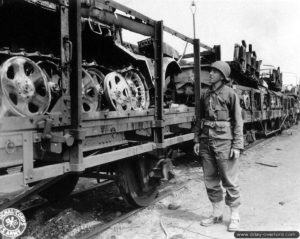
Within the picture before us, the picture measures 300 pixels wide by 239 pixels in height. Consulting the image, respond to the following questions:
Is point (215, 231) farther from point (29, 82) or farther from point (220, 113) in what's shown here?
point (29, 82)

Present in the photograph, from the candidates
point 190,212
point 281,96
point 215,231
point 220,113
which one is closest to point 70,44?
point 220,113

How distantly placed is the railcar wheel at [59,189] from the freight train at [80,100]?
17 millimetres

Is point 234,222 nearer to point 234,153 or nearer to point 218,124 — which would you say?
point 234,153

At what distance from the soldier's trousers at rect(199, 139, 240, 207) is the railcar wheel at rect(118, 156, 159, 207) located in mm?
1201

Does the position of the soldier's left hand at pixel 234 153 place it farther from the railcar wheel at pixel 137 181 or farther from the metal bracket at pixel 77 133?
the metal bracket at pixel 77 133

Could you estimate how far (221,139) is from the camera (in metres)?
4.38

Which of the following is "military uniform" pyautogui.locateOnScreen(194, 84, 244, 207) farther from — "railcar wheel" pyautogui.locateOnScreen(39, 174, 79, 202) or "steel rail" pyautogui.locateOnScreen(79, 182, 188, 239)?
"railcar wheel" pyautogui.locateOnScreen(39, 174, 79, 202)

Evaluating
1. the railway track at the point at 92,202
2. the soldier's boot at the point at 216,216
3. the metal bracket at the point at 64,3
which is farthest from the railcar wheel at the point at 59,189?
the metal bracket at the point at 64,3

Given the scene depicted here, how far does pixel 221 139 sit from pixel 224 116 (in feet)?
0.97

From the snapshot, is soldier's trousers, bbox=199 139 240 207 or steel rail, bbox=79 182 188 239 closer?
soldier's trousers, bbox=199 139 240 207

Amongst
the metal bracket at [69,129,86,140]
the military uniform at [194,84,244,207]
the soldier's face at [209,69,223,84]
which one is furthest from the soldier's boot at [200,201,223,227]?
the metal bracket at [69,129,86,140]

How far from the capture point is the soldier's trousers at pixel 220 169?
436 cm

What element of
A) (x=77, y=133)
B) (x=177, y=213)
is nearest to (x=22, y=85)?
(x=77, y=133)

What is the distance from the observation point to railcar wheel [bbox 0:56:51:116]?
3.28m
